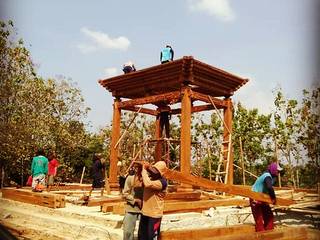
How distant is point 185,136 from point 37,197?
5.21 meters

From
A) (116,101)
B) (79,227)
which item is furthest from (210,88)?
(79,227)

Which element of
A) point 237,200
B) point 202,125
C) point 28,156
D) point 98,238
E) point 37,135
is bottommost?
point 98,238

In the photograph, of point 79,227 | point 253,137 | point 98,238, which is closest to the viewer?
point 98,238

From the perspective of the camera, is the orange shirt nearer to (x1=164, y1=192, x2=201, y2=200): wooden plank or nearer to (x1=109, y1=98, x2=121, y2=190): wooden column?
(x1=164, y1=192, x2=201, y2=200): wooden plank

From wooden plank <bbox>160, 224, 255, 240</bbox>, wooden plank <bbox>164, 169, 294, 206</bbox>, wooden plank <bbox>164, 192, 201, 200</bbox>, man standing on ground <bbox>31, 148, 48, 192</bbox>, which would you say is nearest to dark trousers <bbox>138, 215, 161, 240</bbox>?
wooden plank <bbox>160, 224, 255, 240</bbox>

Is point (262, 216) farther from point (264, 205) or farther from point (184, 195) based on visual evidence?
point (184, 195)

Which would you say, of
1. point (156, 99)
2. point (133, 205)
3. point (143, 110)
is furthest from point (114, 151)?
point (133, 205)

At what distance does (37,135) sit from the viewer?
21.9 meters

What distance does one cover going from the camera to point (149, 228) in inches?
231

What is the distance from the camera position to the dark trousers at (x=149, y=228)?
585 cm

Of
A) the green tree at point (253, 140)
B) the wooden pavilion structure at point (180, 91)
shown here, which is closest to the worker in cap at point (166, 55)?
the wooden pavilion structure at point (180, 91)

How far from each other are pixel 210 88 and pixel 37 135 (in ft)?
40.9

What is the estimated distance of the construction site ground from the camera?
25.7 ft

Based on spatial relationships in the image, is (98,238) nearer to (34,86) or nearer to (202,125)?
(34,86)
